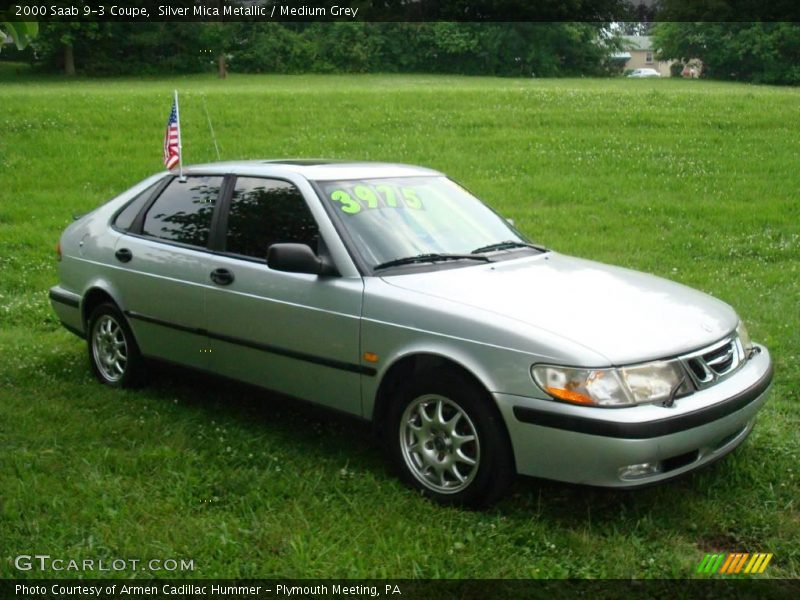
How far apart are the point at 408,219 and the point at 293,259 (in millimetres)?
786

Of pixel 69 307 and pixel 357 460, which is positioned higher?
pixel 69 307

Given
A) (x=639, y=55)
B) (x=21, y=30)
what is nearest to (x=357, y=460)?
(x=21, y=30)

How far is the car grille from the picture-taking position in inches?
152

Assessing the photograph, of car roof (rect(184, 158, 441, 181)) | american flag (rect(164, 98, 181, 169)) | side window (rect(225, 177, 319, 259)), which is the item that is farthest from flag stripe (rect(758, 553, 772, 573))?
american flag (rect(164, 98, 181, 169))

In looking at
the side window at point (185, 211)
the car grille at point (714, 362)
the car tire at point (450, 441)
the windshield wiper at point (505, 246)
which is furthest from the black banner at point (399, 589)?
the side window at point (185, 211)

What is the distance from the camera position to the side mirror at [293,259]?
4.37 m

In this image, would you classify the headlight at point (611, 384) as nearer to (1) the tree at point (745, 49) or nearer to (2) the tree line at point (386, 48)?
(2) the tree line at point (386, 48)

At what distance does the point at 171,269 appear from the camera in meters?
5.33

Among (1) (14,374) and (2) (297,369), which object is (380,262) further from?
(1) (14,374)

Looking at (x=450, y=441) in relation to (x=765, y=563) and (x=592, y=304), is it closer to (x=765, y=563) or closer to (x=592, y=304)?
(x=592, y=304)

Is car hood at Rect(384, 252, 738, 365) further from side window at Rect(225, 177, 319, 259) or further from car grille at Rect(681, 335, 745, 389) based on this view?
side window at Rect(225, 177, 319, 259)

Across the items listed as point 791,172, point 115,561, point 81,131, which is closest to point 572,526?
point 115,561

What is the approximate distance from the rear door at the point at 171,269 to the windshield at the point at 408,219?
967 mm

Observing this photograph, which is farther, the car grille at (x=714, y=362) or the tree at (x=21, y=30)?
the tree at (x=21, y=30)
